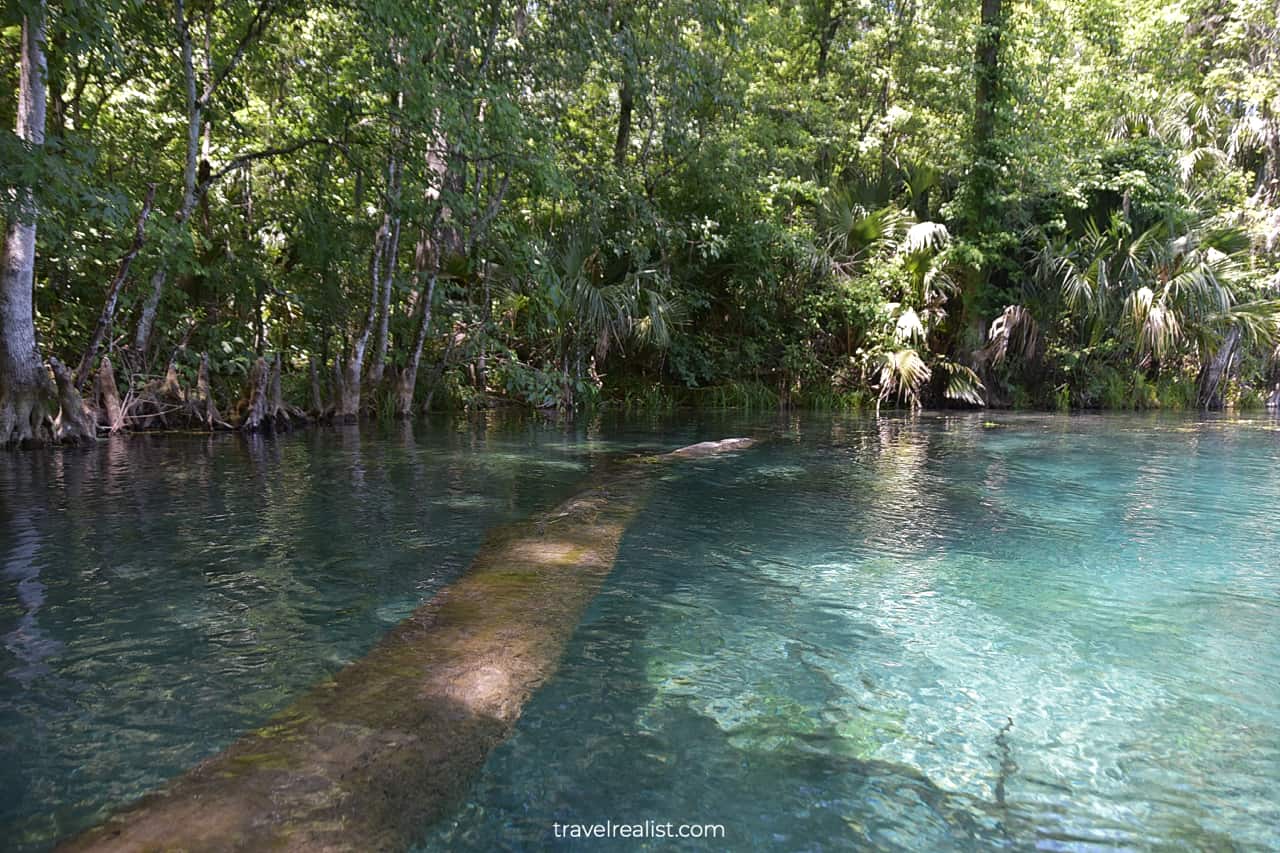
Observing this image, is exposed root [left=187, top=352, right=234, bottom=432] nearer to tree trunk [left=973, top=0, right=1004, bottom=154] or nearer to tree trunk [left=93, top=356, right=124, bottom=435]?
tree trunk [left=93, top=356, right=124, bottom=435]

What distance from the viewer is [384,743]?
200 centimetres

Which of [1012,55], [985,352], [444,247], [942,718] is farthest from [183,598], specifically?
[1012,55]

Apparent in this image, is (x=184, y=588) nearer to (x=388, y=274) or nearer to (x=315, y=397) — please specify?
(x=388, y=274)

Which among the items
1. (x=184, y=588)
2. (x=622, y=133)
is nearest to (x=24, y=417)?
(x=184, y=588)

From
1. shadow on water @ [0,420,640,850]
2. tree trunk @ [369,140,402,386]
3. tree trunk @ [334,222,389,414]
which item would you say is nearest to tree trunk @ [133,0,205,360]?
tree trunk @ [369,140,402,386]

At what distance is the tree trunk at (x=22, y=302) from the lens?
7.47m

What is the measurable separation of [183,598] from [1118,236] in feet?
58.9

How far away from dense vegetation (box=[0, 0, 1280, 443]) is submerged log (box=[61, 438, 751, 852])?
5.22 meters

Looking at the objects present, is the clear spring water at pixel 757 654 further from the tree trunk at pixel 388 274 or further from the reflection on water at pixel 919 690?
the tree trunk at pixel 388 274

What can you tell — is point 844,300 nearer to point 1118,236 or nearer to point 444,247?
point 1118,236

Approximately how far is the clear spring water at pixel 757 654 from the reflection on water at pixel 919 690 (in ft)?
0.04

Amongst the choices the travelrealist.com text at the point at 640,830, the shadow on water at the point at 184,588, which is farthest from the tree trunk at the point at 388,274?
the travelrealist.com text at the point at 640,830

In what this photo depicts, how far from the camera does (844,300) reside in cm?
1553

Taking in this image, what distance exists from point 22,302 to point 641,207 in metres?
8.79
